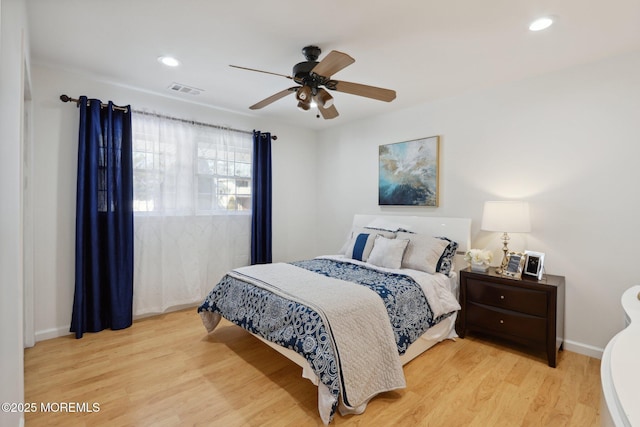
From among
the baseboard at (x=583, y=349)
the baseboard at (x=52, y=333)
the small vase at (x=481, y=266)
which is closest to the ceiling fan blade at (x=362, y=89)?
the small vase at (x=481, y=266)

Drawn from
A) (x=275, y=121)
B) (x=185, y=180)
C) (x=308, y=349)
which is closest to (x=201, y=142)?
(x=185, y=180)

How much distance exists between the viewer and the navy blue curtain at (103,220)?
2924mm

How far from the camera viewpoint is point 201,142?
3.80 meters

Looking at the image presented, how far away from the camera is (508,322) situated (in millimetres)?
2703

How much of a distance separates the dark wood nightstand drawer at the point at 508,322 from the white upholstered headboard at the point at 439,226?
0.65 meters

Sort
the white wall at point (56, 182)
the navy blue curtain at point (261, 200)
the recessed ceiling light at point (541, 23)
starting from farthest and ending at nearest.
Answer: the navy blue curtain at point (261, 200), the white wall at point (56, 182), the recessed ceiling light at point (541, 23)

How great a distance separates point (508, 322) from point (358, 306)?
60.7 inches

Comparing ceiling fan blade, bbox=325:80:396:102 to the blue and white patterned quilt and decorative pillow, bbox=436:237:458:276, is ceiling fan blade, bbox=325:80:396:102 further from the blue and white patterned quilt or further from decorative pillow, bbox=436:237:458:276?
decorative pillow, bbox=436:237:458:276

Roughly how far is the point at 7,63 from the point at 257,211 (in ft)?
9.89

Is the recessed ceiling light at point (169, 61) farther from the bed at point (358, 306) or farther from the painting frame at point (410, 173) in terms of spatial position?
the painting frame at point (410, 173)

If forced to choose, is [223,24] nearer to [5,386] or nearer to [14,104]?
[14,104]

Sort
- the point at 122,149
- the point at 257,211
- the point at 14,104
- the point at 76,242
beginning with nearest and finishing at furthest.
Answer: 1. the point at 14,104
2. the point at 76,242
3. the point at 122,149
4. the point at 257,211

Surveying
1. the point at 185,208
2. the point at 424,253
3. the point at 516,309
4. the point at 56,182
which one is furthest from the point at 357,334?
the point at 56,182

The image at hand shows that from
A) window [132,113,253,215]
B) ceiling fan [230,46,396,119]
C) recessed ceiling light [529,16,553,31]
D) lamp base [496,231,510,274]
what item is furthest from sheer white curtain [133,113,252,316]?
recessed ceiling light [529,16,553,31]
